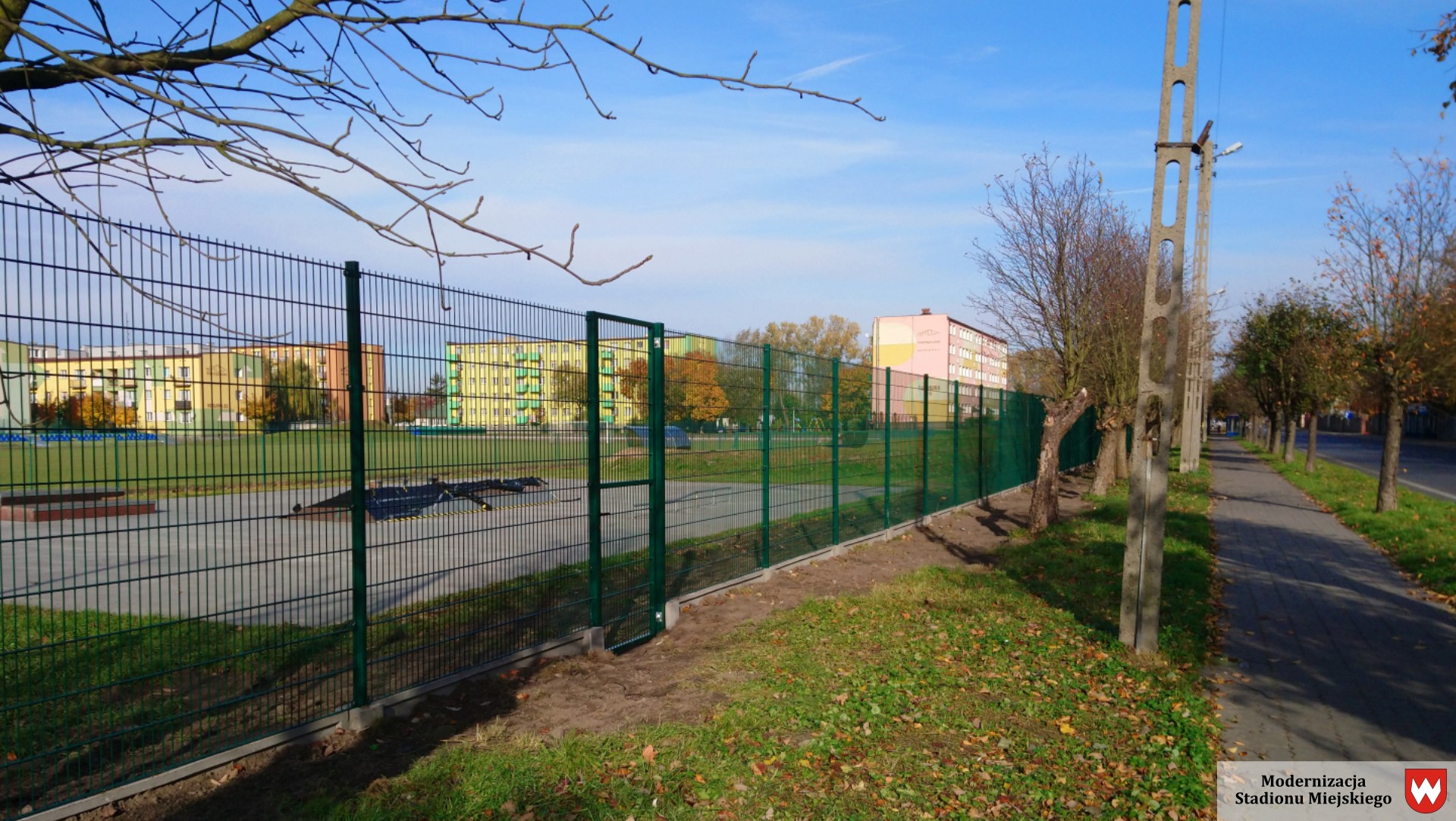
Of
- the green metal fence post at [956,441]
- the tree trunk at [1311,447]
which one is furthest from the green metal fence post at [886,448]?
the tree trunk at [1311,447]

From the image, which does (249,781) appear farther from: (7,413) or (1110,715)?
(1110,715)

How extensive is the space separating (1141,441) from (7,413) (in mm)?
6576

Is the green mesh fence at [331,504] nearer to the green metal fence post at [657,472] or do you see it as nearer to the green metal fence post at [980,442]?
the green metal fence post at [657,472]

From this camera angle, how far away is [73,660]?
604 centimetres

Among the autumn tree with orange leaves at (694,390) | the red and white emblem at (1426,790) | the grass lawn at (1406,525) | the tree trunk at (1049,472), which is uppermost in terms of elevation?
the autumn tree with orange leaves at (694,390)

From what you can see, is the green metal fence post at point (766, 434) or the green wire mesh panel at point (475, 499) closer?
the green wire mesh panel at point (475, 499)

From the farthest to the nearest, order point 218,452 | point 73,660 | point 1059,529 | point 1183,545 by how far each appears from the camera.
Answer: point 1059,529
point 1183,545
point 73,660
point 218,452

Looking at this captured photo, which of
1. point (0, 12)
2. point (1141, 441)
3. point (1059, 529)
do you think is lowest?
point (1059, 529)

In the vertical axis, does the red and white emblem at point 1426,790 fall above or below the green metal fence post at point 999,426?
below

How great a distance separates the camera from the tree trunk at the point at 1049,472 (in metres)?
13.5

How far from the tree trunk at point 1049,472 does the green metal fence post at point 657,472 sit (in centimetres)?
794

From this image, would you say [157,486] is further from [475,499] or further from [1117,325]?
[1117,325]

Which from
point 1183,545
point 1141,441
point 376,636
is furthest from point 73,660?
point 1183,545

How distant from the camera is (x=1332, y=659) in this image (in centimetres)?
666
